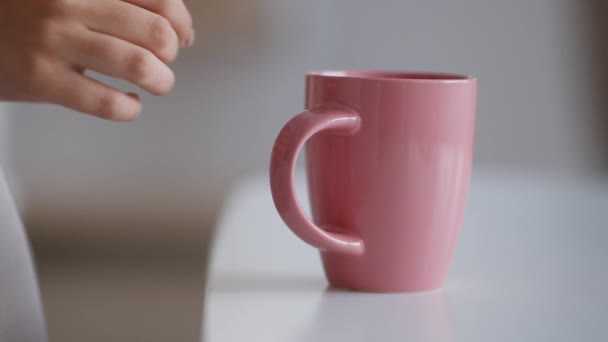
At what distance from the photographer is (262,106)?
2.19m

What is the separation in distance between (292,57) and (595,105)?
2.53 ft

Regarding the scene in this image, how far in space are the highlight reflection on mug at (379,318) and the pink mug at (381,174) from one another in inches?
0.6

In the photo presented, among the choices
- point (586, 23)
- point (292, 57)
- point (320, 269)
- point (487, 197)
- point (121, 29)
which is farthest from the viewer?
point (292, 57)

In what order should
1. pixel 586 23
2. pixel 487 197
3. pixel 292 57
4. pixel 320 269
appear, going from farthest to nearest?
pixel 292 57, pixel 586 23, pixel 487 197, pixel 320 269

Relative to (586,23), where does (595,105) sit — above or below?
below

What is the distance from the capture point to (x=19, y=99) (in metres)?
0.47

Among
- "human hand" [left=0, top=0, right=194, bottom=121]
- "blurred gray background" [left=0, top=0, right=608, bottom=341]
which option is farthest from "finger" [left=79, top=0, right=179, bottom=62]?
"blurred gray background" [left=0, top=0, right=608, bottom=341]

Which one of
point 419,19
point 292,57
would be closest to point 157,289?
point 292,57

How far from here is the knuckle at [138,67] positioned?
0.44 metres

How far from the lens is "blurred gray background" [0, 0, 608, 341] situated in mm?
1993

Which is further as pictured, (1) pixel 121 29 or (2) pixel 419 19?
(2) pixel 419 19

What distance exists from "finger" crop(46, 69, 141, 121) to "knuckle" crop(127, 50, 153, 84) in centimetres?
1

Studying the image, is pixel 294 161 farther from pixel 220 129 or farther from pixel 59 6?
pixel 220 129

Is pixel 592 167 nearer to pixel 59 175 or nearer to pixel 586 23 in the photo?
pixel 586 23
